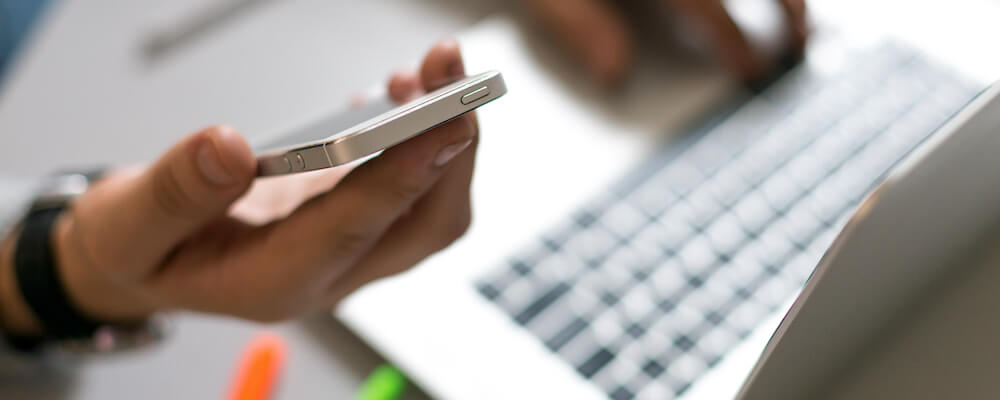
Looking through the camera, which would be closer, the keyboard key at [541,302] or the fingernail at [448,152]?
the fingernail at [448,152]

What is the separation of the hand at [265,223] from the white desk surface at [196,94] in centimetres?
5

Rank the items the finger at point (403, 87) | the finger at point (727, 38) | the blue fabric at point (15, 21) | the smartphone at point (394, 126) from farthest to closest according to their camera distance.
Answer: the blue fabric at point (15, 21) < the finger at point (727, 38) < the finger at point (403, 87) < the smartphone at point (394, 126)

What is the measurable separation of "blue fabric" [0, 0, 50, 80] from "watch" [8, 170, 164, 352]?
466 mm

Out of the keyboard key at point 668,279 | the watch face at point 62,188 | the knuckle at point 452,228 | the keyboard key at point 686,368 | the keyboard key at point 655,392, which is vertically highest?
the watch face at point 62,188

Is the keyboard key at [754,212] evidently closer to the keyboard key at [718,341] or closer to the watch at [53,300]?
the keyboard key at [718,341]

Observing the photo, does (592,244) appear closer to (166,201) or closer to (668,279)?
(668,279)

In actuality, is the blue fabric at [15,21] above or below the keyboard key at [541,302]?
above

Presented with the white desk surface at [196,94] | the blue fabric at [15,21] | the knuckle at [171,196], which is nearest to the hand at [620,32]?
the white desk surface at [196,94]

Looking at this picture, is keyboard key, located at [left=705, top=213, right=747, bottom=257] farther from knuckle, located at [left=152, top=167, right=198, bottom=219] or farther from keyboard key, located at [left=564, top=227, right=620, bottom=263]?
knuckle, located at [left=152, top=167, right=198, bottom=219]

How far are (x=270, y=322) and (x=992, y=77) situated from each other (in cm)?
47

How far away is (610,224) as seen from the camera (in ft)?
1.56

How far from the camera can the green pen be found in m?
0.43

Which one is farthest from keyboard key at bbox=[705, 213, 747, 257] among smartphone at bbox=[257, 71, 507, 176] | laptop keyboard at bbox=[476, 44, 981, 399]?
smartphone at bbox=[257, 71, 507, 176]

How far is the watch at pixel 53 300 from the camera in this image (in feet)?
1.47
